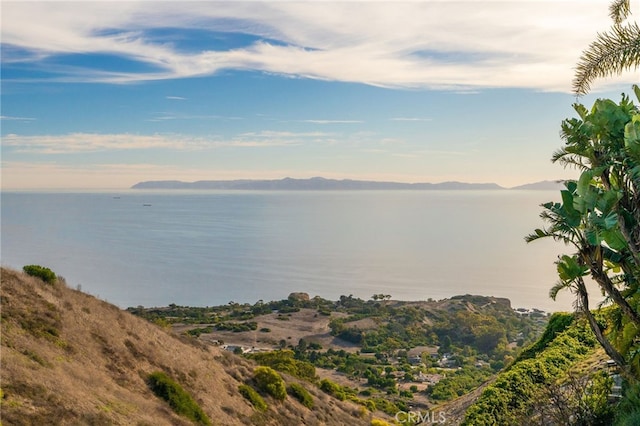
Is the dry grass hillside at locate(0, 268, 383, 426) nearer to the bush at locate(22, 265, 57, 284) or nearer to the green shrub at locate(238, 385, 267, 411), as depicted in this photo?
the green shrub at locate(238, 385, 267, 411)

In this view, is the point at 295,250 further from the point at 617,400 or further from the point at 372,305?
the point at 617,400

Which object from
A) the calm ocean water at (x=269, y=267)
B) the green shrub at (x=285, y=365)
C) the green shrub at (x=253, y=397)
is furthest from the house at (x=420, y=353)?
the green shrub at (x=253, y=397)

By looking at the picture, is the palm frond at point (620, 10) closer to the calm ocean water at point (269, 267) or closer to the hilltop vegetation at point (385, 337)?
the hilltop vegetation at point (385, 337)

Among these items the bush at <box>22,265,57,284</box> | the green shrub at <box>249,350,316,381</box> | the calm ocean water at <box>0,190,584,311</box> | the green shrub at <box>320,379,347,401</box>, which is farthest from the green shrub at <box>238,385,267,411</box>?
the calm ocean water at <box>0,190,584,311</box>

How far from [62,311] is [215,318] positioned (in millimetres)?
72115

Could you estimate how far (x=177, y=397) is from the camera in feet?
53.1

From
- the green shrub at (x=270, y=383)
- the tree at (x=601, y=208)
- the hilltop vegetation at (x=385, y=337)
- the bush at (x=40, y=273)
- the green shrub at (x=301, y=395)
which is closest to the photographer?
the tree at (x=601, y=208)

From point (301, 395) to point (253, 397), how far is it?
3707 millimetres

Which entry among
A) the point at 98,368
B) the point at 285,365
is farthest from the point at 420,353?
the point at 98,368

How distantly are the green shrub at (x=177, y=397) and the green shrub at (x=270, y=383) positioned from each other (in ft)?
17.7

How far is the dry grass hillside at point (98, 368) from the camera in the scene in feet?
36.3

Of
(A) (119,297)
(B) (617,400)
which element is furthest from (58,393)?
(A) (119,297)

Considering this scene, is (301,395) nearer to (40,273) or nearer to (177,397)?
(177,397)

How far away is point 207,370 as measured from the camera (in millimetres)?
20156
